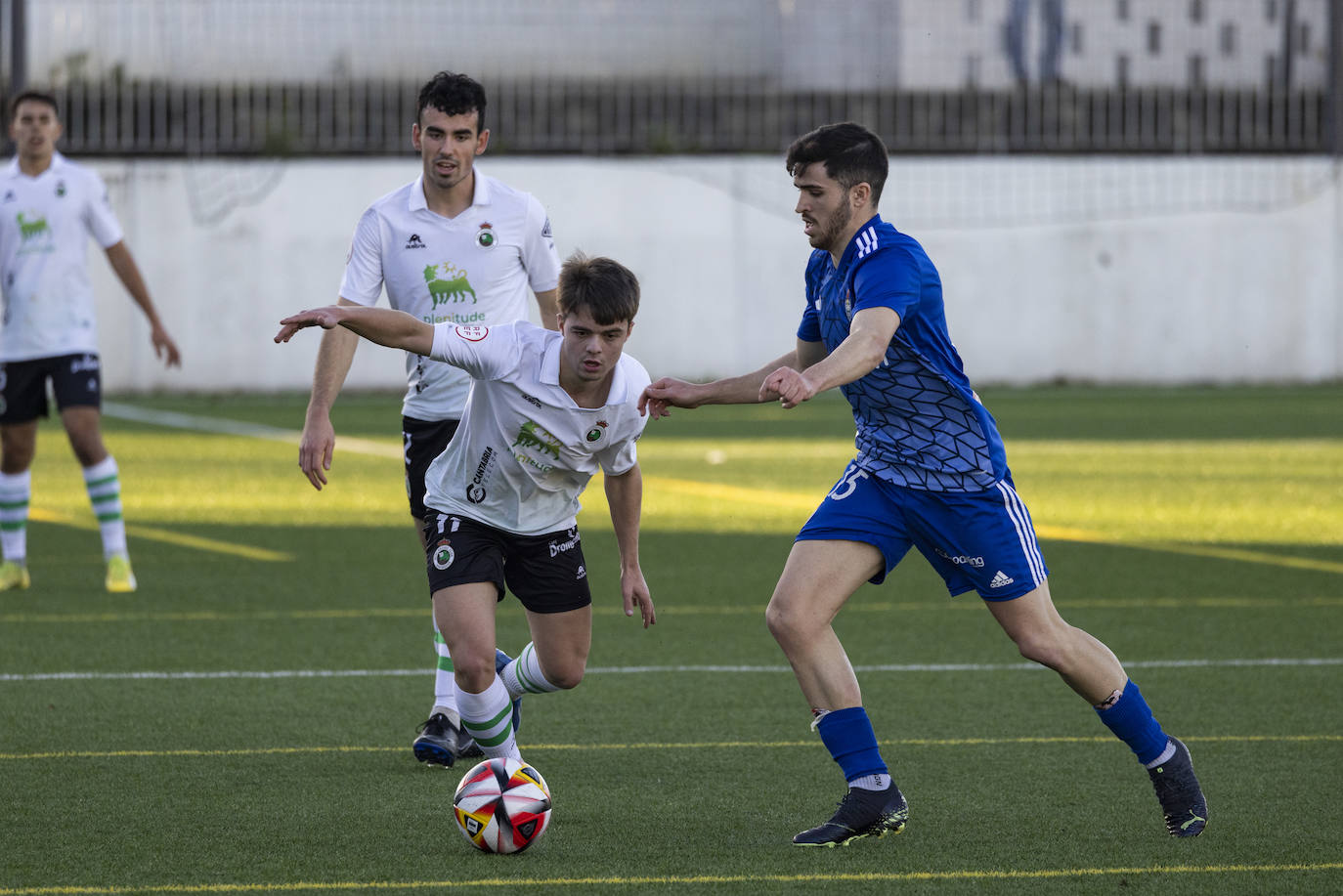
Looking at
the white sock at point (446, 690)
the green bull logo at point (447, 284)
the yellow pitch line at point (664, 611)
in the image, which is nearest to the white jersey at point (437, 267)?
the green bull logo at point (447, 284)

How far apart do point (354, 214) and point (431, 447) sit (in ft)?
63.7

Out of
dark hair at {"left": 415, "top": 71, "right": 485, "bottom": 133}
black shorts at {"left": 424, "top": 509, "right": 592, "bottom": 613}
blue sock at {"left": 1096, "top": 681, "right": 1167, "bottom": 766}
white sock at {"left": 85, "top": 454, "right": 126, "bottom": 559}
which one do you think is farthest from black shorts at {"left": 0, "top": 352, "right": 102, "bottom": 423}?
blue sock at {"left": 1096, "top": 681, "right": 1167, "bottom": 766}

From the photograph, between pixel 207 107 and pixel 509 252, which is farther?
Result: pixel 207 107

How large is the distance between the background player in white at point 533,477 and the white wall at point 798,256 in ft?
63.7

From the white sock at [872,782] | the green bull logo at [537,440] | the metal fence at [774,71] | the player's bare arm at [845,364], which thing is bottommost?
the white sock at [872,782]

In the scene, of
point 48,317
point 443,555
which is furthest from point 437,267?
point 48,317

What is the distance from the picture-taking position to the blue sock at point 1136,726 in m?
4.69

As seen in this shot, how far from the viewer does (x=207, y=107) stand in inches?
989

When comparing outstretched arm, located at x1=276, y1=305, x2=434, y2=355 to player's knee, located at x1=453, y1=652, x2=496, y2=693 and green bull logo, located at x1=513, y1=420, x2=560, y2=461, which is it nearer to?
green bull logo, located at x1=513, y1=420, x2=560, y2=461

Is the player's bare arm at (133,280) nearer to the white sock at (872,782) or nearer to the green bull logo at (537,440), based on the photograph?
the green bull logo at (537,440)

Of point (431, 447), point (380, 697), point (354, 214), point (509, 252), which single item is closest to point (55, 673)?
point (380, 697)

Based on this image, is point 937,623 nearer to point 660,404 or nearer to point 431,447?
point 431,447

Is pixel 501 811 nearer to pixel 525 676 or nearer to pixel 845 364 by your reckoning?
pixel 525 676

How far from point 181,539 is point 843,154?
24.5 ft
